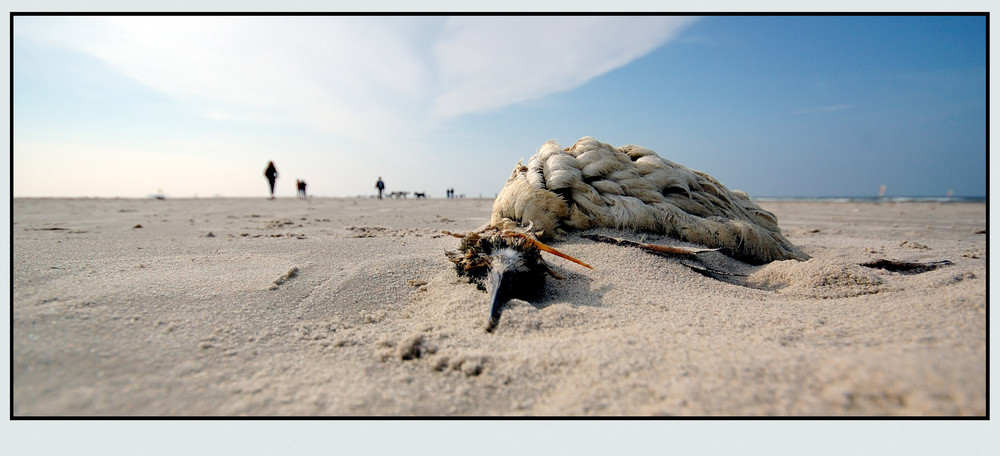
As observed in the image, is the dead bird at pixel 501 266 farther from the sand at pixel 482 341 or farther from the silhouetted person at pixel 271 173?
the silhouetted person at pixel 271 173

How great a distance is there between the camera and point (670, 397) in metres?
1.32

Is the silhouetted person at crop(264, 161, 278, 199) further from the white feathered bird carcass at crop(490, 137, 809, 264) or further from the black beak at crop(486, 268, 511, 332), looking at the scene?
the black beak at crop(486, 268, 511, 332)

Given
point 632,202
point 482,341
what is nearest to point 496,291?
point 482,341

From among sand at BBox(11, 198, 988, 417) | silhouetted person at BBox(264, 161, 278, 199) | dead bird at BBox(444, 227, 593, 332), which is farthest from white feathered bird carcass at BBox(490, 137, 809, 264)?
silhouetted person at BBox(264, 161, 278, 199)

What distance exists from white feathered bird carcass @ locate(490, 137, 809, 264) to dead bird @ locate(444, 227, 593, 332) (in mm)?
664

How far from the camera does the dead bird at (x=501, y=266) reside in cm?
222

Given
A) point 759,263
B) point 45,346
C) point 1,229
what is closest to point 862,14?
point 759,263

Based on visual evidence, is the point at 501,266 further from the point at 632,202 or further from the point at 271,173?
the point at 271,173

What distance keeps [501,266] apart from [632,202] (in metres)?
1.61

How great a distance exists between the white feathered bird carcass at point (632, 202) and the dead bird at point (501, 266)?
664mm

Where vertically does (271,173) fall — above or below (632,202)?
above

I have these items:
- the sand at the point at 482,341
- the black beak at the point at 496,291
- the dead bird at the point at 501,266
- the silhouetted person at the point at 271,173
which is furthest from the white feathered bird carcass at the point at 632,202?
the silhouetted person at the point at 271,173

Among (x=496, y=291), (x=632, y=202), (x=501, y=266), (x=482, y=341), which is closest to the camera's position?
(x=482, y=341)

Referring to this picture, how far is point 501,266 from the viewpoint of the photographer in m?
2.32
